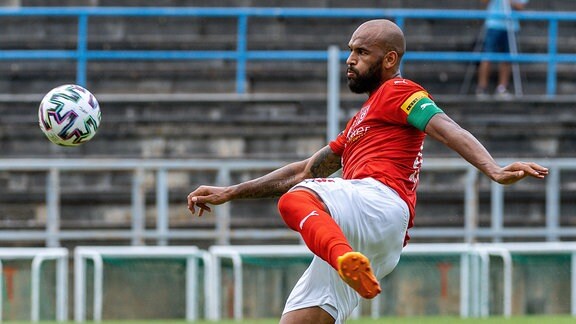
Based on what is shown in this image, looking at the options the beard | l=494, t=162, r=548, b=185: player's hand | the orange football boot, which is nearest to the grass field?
the beard

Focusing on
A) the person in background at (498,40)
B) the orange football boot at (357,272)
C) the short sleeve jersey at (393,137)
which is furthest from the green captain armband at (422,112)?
the person in background at (498,40)

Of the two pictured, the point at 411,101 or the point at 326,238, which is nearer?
the point at 326,238

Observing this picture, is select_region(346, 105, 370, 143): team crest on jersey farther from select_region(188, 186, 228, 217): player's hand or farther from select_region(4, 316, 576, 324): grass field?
select_region(4, 316, 576, 324): grass field

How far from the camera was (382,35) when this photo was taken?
668 cm

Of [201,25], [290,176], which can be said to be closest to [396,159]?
[290,176]

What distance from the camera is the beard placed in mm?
6715

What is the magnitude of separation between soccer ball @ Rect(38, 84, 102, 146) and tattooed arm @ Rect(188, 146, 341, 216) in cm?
84

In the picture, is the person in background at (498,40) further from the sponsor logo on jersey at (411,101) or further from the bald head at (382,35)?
the sponsor logo on jersey at (411,101)

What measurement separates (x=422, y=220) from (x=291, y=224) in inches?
333

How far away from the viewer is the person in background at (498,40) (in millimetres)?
15992

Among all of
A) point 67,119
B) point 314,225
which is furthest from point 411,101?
point 67,119

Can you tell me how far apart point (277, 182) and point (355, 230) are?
946 millimetres

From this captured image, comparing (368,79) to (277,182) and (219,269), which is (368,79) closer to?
(277,182)

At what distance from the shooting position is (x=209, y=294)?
12.9m
